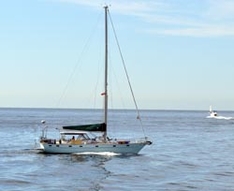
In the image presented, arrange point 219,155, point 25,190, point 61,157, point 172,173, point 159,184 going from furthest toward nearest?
point 219,155 → point 61,157 → point 172,173 → point 159,184 → point 25,190

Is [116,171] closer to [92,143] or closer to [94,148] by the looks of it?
[94,148]

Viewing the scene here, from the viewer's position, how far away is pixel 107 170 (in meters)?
51.9

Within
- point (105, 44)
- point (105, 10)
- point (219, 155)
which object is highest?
point (105, 10)

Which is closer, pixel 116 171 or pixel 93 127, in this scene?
pixel 116 171

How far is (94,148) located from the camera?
6153 centimetres

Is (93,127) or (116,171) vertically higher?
(93,127)

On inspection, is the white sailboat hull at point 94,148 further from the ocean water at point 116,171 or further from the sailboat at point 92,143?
the ocean water at point 116,171

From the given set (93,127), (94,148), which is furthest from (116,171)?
(93,127)

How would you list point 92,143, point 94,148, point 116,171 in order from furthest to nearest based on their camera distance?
point 92,143 < point 94,148 < point 116,171

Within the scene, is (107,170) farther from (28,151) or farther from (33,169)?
(28,151)

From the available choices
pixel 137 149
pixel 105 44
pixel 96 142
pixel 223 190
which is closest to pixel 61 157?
pixel 96 142

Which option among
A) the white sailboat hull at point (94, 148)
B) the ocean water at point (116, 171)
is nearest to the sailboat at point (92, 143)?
the white sailboat hull at point (94, 148)

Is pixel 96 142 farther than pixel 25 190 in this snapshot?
Yes

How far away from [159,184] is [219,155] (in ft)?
89.6
